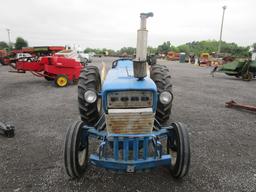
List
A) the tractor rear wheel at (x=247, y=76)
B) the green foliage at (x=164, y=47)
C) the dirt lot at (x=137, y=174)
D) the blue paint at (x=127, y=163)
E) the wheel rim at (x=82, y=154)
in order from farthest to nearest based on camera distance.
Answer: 1. the green foliage at (x=164, y=47)
2. the tractor rear wheel at (x=247, y=76)
3. the wheel rim at (x=82, y=154)
4. the dirt lot at (x=137, y=174)
5. the blue paint at (x=127, y=163)

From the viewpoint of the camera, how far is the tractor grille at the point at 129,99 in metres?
2.08

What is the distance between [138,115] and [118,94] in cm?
32

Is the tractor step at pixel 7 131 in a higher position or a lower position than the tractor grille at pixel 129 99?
lower

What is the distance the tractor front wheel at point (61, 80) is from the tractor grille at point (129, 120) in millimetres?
6234

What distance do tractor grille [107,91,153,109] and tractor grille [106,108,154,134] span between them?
0.06m

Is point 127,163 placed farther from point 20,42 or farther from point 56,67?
point 20,42

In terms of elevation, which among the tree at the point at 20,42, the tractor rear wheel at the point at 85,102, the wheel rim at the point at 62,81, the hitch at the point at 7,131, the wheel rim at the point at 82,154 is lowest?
the hitch at the point at 7,131

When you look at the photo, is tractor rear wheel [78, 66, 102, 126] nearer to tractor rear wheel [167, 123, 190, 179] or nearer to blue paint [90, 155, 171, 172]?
blue paint [90, 155, 171, 172]

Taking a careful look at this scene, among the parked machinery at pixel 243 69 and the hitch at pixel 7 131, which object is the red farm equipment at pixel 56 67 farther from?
the parked machinery at pixel 243 69

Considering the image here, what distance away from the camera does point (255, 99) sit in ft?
21.2

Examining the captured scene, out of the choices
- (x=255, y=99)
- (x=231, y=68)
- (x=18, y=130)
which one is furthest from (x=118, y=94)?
(x=231, y=68)

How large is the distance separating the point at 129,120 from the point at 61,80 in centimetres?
641

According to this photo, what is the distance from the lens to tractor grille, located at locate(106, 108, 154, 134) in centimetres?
208

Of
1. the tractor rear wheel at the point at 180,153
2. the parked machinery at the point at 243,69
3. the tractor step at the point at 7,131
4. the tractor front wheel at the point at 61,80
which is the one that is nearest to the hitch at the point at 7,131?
the tractor step at the point at 7,131
